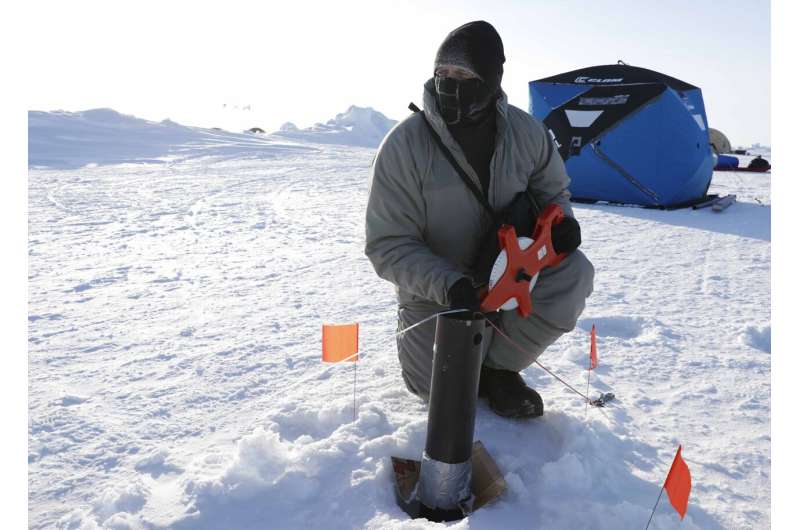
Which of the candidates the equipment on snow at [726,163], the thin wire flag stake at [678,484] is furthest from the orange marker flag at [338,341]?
the equipment on snow at [726,163]

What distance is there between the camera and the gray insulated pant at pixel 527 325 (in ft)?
7.15

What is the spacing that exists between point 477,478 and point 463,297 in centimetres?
55

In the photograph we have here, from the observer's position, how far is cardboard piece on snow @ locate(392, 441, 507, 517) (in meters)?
1.75

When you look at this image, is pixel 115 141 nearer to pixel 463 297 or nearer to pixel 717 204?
pixel 717 204

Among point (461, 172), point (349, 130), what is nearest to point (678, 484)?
point (461, 172)

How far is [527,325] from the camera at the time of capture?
7.29 feet

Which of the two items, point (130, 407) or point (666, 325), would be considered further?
point (666, 325)

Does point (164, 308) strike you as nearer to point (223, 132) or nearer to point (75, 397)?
point (75, 397)

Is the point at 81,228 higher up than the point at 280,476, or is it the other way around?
the point at 81,228

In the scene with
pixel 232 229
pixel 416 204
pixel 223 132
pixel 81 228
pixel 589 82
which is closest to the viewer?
pixel 416 204

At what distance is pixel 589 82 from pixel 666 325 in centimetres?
451

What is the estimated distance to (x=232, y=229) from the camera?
5.41 m

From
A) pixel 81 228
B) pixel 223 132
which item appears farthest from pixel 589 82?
pixel 223 132

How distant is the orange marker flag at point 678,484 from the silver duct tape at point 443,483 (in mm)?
501
